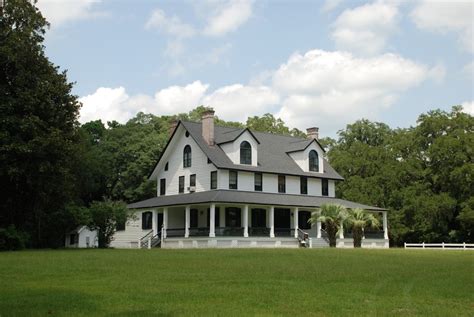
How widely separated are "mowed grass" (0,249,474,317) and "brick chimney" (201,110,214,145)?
2972cm

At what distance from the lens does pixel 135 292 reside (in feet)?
38.1

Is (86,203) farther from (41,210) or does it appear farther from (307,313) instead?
(307,313)

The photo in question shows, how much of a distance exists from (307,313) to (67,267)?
9899 mm

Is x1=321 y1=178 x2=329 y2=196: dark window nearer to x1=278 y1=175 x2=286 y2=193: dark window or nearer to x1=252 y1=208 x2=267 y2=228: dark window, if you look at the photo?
x1=278 y1=175 x2=286 y2=193: dark window

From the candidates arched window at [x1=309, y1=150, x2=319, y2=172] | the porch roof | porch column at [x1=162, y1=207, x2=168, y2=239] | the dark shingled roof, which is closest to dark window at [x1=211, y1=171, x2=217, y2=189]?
the porch roof

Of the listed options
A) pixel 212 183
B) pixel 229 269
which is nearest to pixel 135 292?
pixel 229 269

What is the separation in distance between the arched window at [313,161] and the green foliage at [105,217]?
60.9 feet

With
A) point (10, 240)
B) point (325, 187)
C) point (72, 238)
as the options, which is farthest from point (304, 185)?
point (10, 240)

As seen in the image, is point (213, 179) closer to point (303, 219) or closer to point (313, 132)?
point (303, 219)

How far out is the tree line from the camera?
107ft

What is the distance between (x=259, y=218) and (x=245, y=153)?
205 inches

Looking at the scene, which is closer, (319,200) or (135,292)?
(135,292)

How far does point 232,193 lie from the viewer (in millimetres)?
44344

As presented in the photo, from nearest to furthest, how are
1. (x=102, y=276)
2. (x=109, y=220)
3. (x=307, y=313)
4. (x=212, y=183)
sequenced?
(x=307, y=313)
(x=102, y=276)
(x=109, y=220)
(x=212, y=183)
